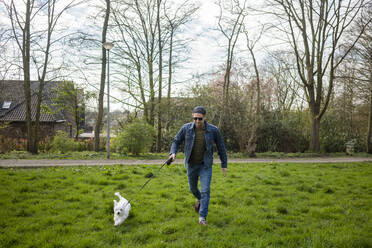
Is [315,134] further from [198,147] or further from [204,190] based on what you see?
[204,190]

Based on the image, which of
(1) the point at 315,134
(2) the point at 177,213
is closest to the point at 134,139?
(2) the point at 177,213

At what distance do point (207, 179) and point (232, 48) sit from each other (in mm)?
12353

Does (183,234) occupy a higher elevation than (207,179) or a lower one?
lower

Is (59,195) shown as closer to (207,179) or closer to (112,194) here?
(112,194)

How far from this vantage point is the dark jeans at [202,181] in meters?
4.09

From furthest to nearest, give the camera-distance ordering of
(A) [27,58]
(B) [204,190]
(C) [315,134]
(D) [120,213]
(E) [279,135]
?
(E) [279,135], (C) [315,134], (A) [27,58], (B) [204,190], (D) [120,213]

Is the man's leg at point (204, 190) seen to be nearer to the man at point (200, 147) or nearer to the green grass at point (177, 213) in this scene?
the man at point (200, 147)

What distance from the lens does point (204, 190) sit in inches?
163

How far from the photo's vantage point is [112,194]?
557 centimetres

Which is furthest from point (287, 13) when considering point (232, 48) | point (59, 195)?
point (59, 195)

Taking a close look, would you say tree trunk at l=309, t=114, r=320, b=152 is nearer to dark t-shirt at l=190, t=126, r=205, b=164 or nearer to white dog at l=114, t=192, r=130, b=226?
dark t-shirt at l=190, t=126, r=205, b=164

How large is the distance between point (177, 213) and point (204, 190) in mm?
768

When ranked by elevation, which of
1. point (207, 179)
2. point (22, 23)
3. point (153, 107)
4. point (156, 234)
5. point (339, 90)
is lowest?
point (156, 234)

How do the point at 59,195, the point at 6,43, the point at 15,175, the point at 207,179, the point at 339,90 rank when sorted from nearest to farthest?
1. the point at 207,179
2. the point at 59,195
3. the point at 15,175
4. the point at 6,43
5. the point at 339,90
